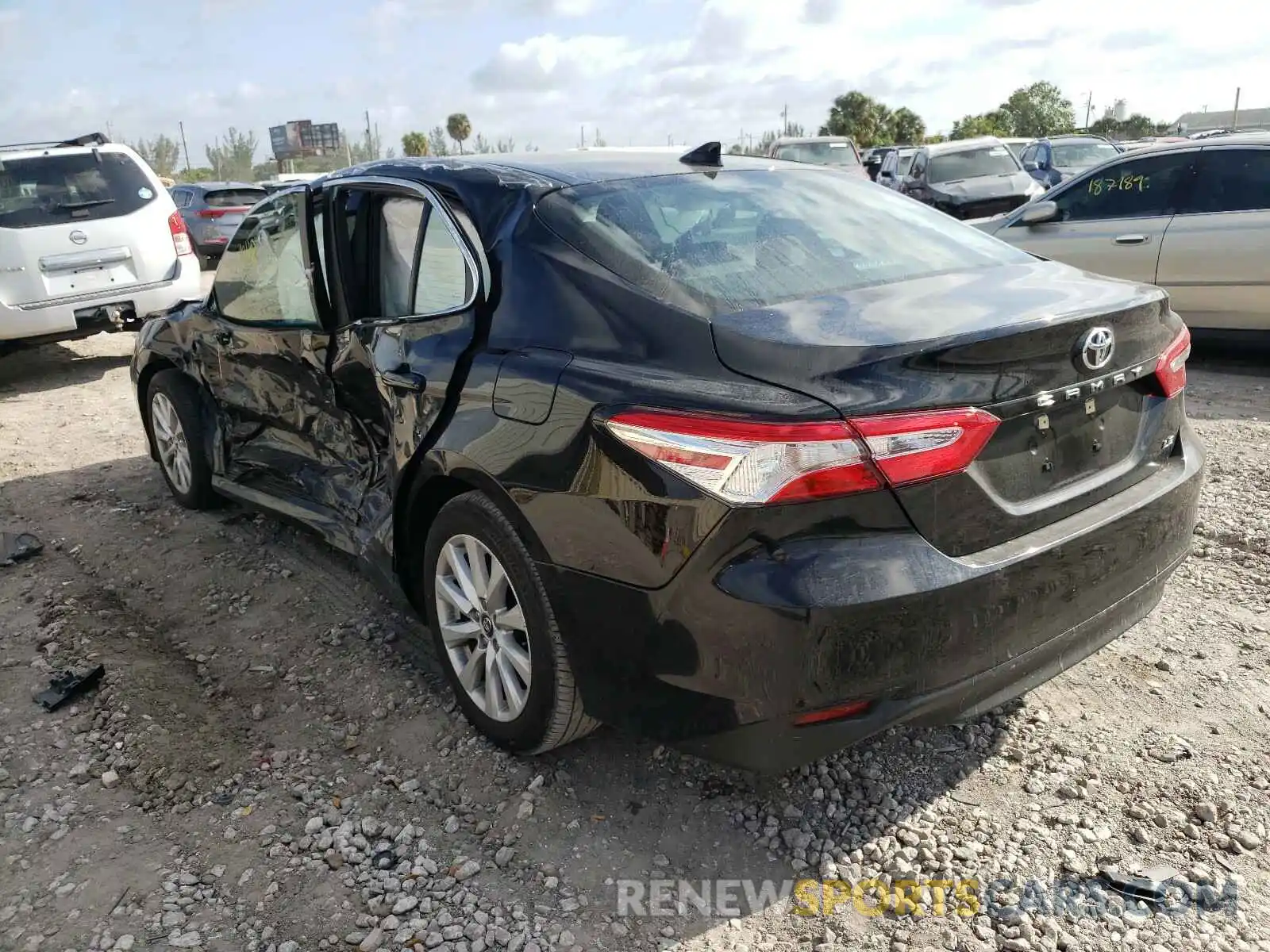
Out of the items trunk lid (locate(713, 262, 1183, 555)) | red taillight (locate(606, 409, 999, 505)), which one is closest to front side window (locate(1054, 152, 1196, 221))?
trunk lid (locate(713, 262, 1183, 555))

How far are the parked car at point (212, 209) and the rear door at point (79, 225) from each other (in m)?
7.55

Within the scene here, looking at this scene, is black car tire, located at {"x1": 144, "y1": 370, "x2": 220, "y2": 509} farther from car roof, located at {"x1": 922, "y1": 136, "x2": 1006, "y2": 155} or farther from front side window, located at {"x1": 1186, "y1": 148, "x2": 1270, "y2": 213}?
car roof, located at {"x1": 922, "y1": 136, "x2": 1006, "y2": 155}

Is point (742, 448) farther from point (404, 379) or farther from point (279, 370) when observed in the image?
point (279, 370)

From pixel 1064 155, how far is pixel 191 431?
17.1 meters

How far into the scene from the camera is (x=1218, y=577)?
382cm

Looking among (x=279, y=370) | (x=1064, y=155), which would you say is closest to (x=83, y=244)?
(x=279, y=370)

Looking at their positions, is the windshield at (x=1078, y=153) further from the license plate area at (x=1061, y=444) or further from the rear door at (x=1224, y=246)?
the license plate area at (x=1061, y=444)

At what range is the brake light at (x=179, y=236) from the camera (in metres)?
9.02

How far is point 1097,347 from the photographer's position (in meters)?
2.42

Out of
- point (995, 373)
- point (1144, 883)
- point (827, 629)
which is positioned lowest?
point (1144, 883)

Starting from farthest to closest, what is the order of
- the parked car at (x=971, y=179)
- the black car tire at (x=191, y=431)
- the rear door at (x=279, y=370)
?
the parked car at (x=971, y=179) → the black car tire at (x=191, y=431) → the rear door at (x=279, y=370)

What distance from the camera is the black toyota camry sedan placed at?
6.93 feet

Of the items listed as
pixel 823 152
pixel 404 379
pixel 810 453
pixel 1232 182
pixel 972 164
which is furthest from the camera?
pixel 823 152

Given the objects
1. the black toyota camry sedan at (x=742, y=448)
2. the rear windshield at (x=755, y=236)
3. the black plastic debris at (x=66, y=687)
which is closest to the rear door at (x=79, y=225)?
the black plastic debris at (x=66, y=687)
